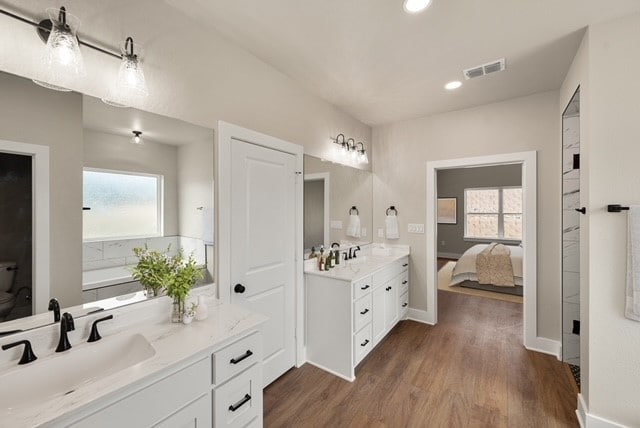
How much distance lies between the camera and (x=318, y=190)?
283 cm

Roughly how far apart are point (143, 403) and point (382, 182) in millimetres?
3347

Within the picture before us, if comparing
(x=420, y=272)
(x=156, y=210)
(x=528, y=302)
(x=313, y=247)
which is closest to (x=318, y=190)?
(x=313, y=247)

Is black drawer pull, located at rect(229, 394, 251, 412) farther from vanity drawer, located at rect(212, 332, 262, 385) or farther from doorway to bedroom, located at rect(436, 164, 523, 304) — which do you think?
doorway to bedroom, located at rect(436, 164, 523, 304)

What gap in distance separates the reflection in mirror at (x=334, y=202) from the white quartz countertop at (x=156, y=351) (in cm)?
124

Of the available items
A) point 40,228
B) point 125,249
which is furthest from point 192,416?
point 40,228

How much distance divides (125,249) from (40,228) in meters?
0.35

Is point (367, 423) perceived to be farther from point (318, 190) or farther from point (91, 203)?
point (91, 203)

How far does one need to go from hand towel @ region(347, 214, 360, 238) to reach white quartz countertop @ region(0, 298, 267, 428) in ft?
6.18

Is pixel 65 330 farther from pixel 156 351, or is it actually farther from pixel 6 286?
pixel 156 351

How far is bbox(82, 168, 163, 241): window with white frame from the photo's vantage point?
135 centimetres

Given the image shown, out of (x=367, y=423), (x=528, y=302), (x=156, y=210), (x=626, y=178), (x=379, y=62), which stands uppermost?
(x=379, y=62)

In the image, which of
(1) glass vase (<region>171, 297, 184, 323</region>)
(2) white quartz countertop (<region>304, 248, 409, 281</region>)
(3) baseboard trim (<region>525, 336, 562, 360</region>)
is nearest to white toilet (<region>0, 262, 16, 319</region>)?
(1) glass vase (<region>171, 297, 184, 323</region>)

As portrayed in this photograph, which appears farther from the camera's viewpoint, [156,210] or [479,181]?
[479,181]

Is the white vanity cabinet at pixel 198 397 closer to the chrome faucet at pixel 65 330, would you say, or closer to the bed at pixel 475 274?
the chrome faucet at pixel 65 330
